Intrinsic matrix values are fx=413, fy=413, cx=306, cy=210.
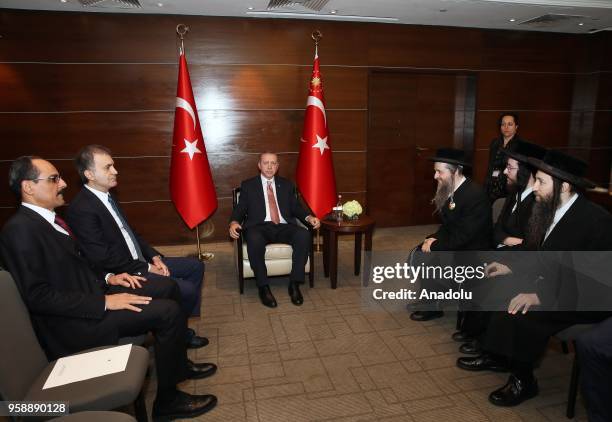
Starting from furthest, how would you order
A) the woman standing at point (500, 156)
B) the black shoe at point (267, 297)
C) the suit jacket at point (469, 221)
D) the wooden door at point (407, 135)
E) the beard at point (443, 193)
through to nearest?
the wooden door at point (407, 135) → the woman standing at point (500, 156) → the black shoe at point (267, 297) → the beard at point (443, 193) → the suit jacket at point (469, 221)

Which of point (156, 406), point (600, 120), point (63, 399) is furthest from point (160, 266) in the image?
point (600, 120)

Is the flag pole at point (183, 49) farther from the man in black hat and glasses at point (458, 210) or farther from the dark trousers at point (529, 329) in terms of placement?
the dark trousers at point (529, 329)

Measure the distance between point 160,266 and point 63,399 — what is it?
4.60 feet

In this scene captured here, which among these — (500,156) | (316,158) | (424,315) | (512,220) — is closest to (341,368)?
(424,315)

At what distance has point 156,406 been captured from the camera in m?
2.33

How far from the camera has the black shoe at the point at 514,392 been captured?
2.43 meters

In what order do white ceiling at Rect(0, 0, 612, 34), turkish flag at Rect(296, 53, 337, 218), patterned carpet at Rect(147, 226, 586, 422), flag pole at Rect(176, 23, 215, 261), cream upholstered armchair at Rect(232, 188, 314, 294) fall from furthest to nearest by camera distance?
turkish flag at Rect(296, 53, 337, 218) < flag pole at Rect(176, 23, 215, 261) < white ceiling at Rect(0, 0, 612, 34) < cream upholstered armchair at Rect(232, 188, 314, 294) < patterned carpet at Rect(147, 226, 586, 422)

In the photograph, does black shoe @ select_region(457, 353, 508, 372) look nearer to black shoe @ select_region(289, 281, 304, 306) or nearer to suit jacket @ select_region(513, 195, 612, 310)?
suit jacket @ select_region(513, 195, 612, 310)

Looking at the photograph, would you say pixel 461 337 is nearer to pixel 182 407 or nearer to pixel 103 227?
pixel 182 407

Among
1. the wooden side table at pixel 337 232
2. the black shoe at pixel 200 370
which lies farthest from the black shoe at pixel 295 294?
the black shoe at pixel 200 370

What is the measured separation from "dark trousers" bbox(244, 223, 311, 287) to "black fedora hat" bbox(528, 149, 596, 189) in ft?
7.04

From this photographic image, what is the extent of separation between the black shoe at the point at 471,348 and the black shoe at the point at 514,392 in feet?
1.60

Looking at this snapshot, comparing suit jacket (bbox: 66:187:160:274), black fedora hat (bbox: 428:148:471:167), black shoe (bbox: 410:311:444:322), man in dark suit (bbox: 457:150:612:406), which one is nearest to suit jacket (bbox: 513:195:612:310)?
man in dark suit (bbox: 457:150:612:406)

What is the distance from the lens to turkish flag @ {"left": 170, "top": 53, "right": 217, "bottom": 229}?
4742mm
